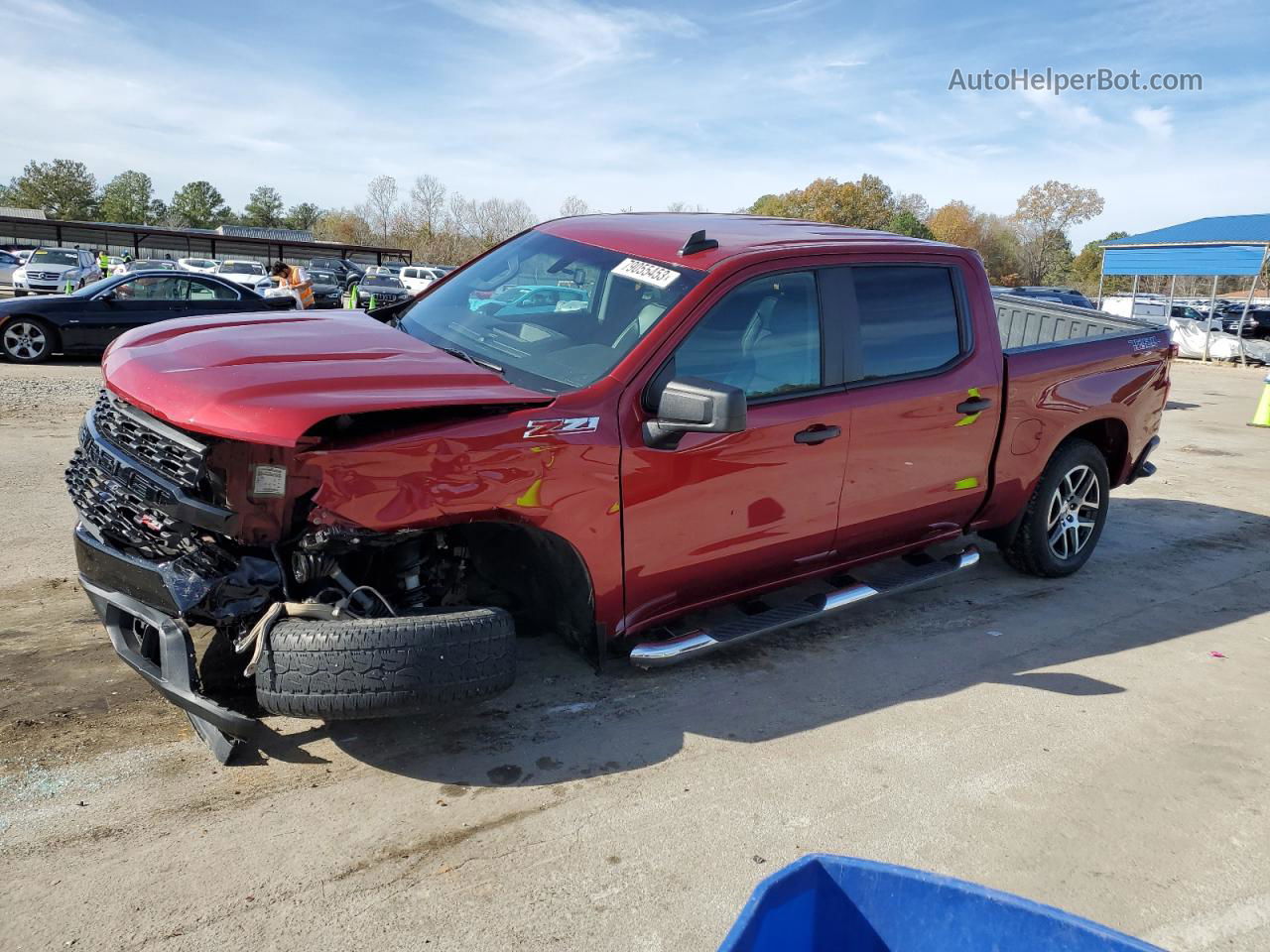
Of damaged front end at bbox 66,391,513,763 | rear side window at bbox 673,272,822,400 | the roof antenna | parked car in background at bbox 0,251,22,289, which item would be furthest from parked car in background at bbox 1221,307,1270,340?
parked car in background at bbox 0,251,22,289

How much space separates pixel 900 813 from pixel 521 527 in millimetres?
1628

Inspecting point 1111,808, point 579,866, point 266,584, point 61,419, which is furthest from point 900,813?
point 61,419

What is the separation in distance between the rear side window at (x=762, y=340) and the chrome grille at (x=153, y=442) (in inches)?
66.9

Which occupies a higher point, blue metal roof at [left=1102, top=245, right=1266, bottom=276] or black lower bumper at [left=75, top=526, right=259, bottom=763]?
blue metal roof at [left=1102, top=245, right=1266, bottom=276]

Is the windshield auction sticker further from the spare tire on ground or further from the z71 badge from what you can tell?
the spare tire on ground

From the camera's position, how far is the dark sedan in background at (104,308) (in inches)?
504

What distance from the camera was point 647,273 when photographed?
3891mm

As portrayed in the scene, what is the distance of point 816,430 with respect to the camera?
3.95 metres

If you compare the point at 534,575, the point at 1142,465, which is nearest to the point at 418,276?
the point at 1142,465

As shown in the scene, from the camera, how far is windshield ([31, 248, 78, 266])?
30234 mm

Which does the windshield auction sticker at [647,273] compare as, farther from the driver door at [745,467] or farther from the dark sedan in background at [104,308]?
the dark sedan in background at [104,308]

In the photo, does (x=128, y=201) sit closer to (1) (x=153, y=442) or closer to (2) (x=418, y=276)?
(2) (x=418, y=276)

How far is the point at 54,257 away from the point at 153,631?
3341cm

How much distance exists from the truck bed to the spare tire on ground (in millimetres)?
4153
